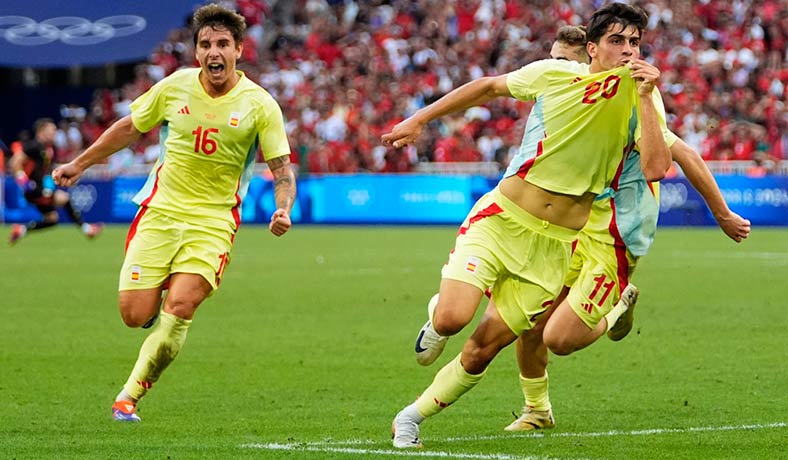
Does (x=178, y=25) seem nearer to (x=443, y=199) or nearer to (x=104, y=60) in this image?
(x=104, y=60)

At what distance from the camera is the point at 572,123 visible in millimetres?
8266

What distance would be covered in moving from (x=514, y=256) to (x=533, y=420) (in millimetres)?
1369

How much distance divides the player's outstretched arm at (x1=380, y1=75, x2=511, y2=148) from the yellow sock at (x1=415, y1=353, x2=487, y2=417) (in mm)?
1285

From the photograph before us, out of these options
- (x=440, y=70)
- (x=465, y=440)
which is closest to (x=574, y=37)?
(x=465, y=440)

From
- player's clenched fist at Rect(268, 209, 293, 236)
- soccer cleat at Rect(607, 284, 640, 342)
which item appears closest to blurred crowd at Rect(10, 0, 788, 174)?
soccer cleat at Rect(607, 284, 640, 342)

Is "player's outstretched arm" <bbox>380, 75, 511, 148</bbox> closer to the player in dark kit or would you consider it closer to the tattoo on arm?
the tattoo on arm

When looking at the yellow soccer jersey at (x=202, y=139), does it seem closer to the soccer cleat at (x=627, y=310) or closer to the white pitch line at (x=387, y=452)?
the white pitch line at (x=387, y=452)

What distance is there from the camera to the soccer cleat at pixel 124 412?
9336mm

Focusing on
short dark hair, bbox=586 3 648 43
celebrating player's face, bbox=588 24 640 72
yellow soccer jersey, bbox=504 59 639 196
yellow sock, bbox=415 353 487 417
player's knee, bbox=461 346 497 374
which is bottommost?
yellow sock, bbox=415 353 487 417

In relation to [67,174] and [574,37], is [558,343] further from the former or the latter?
[67,174]

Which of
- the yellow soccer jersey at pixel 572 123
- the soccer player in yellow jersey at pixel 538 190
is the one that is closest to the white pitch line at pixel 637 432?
the soccer player in yellow jersey at pixel 538 190

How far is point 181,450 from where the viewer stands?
321 inches

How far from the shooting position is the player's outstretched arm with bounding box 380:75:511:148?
8.08 m

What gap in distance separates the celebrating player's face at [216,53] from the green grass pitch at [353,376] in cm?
217
